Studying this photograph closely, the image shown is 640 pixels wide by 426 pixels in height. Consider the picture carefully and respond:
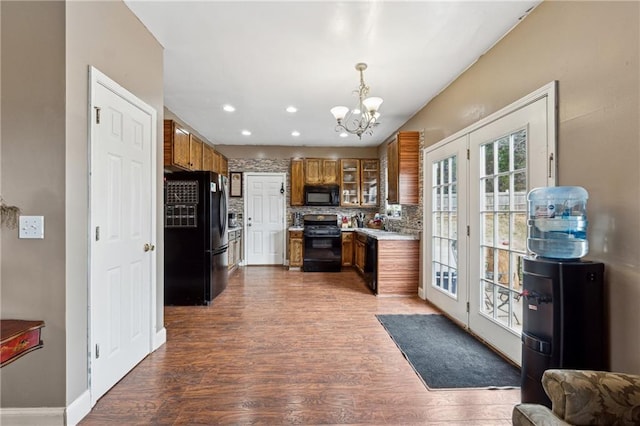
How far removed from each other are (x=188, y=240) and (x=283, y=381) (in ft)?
8.17

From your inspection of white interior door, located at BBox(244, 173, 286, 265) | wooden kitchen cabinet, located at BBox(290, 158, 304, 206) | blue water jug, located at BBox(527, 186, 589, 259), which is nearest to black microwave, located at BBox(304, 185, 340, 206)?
wooden kitchen cabinet, located at BBox(290, 158, 304, 206)

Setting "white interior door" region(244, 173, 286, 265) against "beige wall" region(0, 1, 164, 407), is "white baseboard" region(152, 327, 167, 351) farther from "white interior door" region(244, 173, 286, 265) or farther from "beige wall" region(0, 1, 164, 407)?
"white interior door" region(244, 173, 286, 265)

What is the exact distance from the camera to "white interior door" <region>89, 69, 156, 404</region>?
73.6 inches

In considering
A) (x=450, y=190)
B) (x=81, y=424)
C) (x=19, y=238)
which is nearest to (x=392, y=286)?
(x=450, y=190)

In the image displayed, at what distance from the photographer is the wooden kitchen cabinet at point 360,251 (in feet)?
17.3

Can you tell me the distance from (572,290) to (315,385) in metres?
1.67

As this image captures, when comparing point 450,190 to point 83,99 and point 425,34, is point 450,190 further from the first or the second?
point 83,99

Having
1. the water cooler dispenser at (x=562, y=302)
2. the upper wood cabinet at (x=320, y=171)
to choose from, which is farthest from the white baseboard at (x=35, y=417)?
the upper wood cabinet at (x=320, y=171)

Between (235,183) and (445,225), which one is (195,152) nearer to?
(235,183)

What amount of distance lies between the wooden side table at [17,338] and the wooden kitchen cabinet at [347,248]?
17.3 ft

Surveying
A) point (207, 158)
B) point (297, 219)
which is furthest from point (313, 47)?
point (297, 219)

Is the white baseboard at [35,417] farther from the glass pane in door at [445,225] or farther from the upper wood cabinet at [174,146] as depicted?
the glass pane in door at [445,225]

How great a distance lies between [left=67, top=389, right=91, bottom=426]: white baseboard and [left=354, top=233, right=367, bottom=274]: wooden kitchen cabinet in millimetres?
4026

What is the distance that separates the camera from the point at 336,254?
6.06 meters
